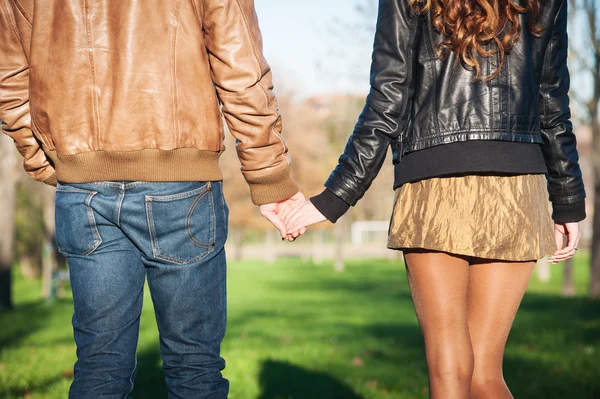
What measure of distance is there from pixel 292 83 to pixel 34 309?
21.5 m

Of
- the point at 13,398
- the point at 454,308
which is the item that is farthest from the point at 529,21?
the point at 13,398

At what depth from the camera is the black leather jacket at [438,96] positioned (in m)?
2.64

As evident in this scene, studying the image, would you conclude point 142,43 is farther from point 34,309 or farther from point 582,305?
point 582,305

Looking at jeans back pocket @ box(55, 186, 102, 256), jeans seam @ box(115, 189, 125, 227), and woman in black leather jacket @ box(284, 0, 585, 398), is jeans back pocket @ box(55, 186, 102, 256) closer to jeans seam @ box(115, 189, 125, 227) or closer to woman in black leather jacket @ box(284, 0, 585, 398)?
jeans seam @ box(115, 189, 125, 227)

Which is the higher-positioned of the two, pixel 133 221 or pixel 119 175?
pixel 119 175

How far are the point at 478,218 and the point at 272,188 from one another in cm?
82

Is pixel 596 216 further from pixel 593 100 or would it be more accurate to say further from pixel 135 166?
pixel 135 166

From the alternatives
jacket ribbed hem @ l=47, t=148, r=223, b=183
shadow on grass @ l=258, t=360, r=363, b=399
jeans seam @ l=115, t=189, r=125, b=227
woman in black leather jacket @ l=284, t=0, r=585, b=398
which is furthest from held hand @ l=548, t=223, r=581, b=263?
shadow on grass @ l=258, t=360, r=363, b=399

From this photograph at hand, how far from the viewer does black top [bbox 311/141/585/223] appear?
8.54 feet

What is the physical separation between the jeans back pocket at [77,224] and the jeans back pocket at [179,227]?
0.69 feet

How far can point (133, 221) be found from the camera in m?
2.49

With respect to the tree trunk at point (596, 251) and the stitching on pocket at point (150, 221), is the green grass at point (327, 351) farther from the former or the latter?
the stitching on pocket at point (150, 221)

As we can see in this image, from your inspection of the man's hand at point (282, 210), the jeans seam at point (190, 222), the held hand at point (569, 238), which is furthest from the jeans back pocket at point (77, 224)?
the held hand at point (569, 238)

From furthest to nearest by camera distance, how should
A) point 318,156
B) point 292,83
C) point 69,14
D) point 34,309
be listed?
1. point 318,156
2. point 292,83
3. point 34,309
4. point 69,14
